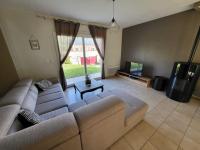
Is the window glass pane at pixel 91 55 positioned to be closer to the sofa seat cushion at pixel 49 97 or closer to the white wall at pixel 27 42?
the white wall at pixel 27 42

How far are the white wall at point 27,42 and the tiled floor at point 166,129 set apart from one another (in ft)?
9.61

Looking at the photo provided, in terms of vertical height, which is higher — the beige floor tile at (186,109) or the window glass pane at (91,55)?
the window glass pane at (91,55)

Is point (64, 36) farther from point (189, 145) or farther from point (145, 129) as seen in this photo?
point (189, 145)

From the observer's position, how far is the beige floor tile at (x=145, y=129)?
162cm

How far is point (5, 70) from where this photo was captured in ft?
7.54

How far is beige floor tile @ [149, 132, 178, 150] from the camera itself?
1412mm

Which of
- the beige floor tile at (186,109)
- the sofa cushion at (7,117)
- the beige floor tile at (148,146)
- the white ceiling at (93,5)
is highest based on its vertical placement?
the white ceiling at (93,5)

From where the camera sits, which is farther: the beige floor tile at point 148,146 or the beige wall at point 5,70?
the beige wall at point 5,70

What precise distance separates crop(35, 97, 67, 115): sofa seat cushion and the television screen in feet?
10.0

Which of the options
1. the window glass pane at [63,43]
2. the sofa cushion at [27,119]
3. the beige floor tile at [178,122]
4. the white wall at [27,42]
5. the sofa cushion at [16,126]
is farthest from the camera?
the window glass pane at [63,43]

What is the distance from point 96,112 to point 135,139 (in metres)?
1.04

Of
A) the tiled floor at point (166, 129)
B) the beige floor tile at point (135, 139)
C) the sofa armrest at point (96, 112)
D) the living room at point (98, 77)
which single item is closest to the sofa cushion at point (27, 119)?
the living room at point (98, 77)

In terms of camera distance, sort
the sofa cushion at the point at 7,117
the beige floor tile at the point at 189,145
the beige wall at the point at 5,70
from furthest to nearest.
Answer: the beige wall at the point at 5,70 → the beige floor tile at the point at 189,145 → the sofa cushion at the point at 7,117

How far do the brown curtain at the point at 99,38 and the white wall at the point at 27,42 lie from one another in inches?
55.3
